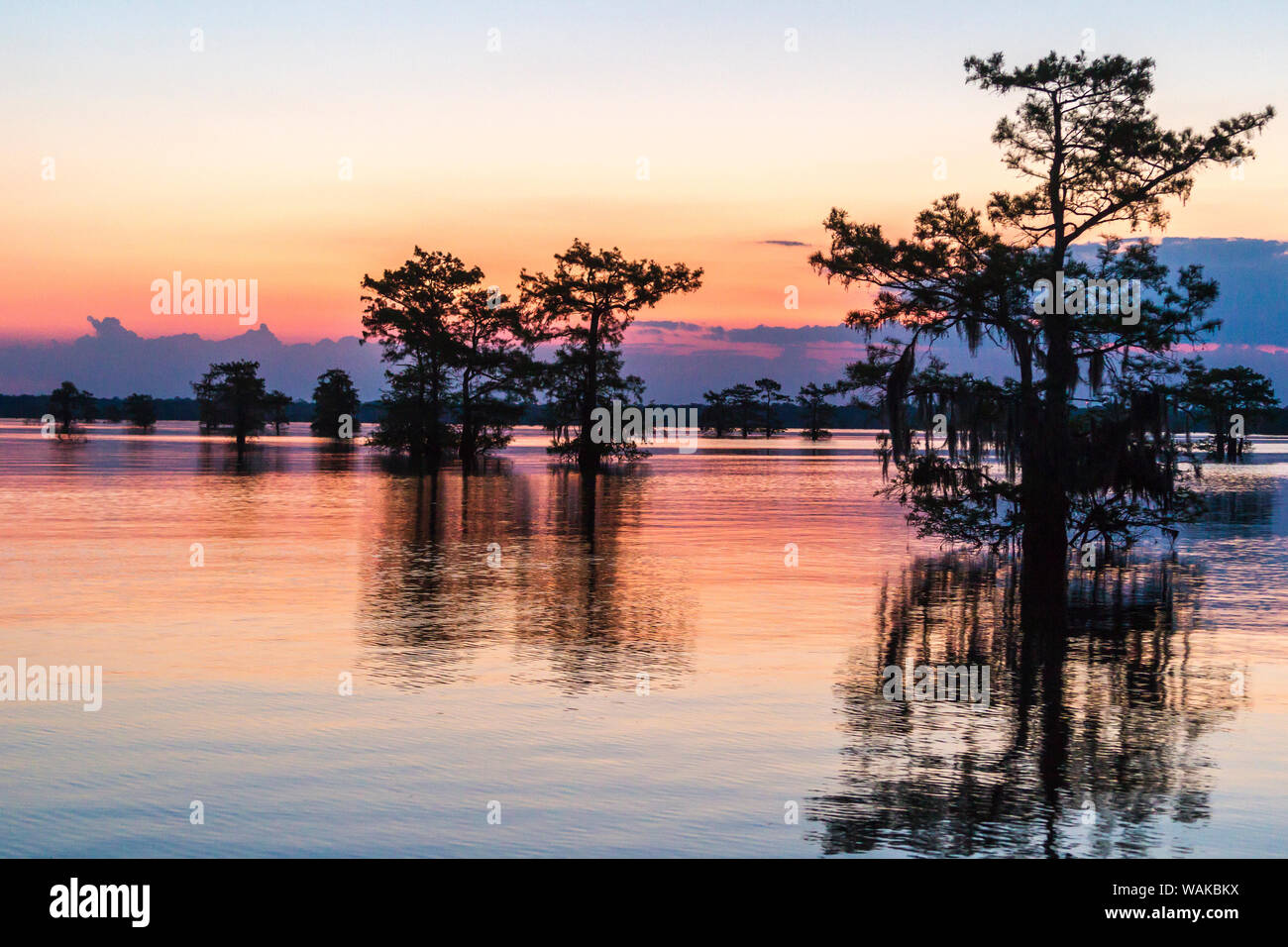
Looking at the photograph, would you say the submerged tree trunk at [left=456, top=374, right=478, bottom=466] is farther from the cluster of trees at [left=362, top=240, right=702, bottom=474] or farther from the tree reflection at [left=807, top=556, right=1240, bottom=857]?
the tree reflection at [left=807, top=556, right=1240, bottom=857]

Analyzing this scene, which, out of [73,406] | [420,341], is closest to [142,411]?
[73,406]

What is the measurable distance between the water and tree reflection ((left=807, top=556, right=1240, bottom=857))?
1.4 inches

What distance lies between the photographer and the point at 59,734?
370 inches

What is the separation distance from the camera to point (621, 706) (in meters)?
10.3

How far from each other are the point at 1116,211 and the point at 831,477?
3739 cm

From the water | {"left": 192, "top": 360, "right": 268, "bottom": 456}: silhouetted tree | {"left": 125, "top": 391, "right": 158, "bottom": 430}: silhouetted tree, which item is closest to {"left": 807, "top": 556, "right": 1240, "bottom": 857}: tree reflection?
the water

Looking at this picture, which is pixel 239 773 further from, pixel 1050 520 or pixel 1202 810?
pixel 1050 520

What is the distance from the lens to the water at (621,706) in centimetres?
719

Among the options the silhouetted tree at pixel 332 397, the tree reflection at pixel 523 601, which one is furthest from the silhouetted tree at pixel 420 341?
the silhouetted tree at pixel 332 397

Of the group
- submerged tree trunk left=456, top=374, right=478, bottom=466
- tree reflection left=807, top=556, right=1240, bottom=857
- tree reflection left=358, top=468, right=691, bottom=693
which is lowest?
tree reflection left=807, top=556, right=1240, bottom=857

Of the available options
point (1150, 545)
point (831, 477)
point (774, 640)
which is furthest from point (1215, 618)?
point (831, 477)

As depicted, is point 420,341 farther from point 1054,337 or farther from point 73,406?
point 73,406

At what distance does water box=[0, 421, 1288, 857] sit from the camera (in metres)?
7.19

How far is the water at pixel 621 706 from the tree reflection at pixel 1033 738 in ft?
0.12
